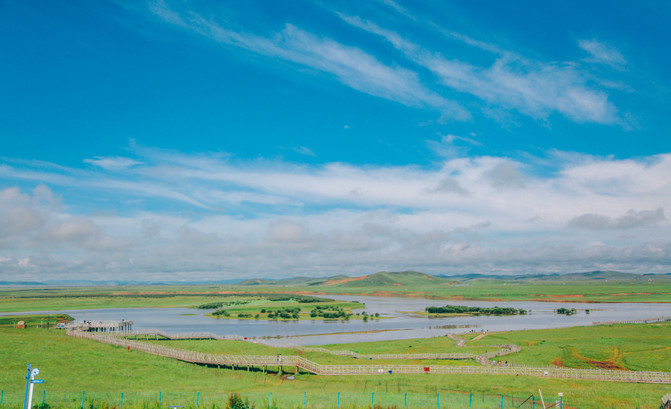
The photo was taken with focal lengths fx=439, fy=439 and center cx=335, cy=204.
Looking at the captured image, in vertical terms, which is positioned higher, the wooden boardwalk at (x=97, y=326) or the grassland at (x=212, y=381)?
the grassland at (x=212, y=381)

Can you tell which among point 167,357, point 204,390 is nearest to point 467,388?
point 204,390

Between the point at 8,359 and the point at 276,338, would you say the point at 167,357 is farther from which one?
the point at 276,338

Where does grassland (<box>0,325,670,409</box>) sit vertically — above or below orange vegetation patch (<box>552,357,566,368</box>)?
above

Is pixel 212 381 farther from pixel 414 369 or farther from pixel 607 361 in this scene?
pixel 607 361

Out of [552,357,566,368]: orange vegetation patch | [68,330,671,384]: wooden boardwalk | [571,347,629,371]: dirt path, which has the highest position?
[68,330,671,384]: wooden boardwalk

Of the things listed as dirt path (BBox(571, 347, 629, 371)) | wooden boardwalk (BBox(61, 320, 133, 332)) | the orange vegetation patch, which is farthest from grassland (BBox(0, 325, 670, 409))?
wooden boardwalk (BBox(61, 320, 133, 332))

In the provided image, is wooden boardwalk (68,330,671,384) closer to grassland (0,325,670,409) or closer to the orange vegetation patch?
grassland (0,325,670,409)

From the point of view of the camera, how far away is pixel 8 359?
167ft

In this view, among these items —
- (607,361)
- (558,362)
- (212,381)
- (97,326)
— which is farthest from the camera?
(97,326)

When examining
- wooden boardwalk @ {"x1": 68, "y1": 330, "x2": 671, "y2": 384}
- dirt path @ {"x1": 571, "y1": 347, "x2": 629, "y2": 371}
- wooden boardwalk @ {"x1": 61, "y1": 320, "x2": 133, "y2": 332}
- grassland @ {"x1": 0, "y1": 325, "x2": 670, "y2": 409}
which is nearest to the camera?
grassland @ {"x1": 0, "y1": 325, "x2": 670, "y2": 409}

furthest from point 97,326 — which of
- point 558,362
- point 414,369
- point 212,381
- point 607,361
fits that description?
point 607,361

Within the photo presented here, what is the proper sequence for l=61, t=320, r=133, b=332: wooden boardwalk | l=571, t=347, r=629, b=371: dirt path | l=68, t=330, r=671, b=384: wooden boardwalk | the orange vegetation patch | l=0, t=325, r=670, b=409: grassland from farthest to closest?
l=61, t=320, r=133, b=332: wooden boardwalk → the orange vegetation patch → l=571, t=347, r=629, b=371: dirt path → l=68, t=330, r=671, b=384: wooden boardwalk → l=0, t=325, r=670, b=409: grassland

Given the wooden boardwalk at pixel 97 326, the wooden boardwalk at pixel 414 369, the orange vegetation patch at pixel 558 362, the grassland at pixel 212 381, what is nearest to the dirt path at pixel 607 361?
the grassland at pixel 212 381

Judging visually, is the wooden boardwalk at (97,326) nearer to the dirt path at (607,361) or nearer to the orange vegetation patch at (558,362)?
the orange vegetation patch at (558,362)
